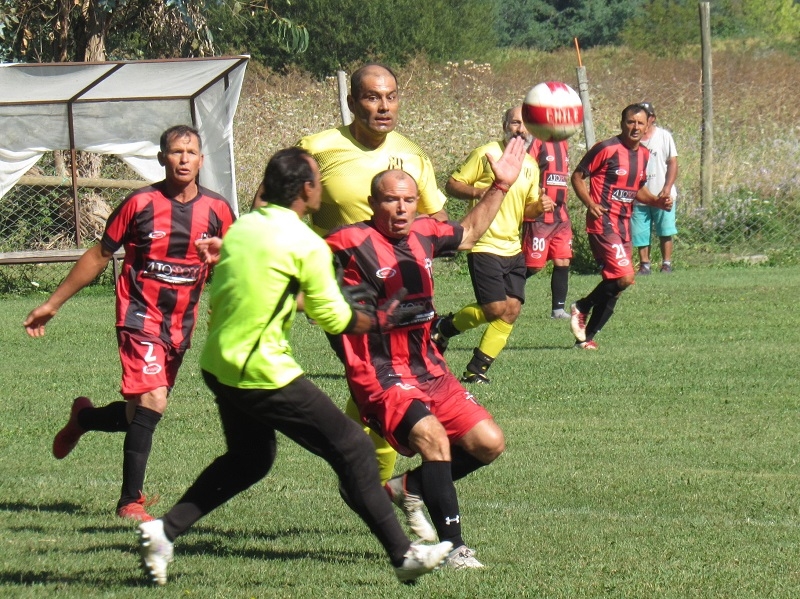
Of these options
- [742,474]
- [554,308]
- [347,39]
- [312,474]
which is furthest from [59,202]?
[347,39]

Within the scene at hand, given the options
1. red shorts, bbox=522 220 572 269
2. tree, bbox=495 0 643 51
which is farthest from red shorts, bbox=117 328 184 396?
tree, bbox=495 0 643 51

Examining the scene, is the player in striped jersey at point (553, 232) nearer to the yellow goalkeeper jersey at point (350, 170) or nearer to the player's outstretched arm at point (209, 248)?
the yellow goalkeeper jersey at point (350, 170)

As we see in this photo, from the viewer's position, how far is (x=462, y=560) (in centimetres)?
528

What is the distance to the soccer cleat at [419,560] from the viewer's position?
4.70 metres

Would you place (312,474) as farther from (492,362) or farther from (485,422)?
(492,362)

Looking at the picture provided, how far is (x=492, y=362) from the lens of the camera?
34.7ft

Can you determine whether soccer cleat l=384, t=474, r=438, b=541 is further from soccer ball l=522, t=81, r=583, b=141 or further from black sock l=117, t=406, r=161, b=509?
soccer ball l=522, t=81, r=583, b=141

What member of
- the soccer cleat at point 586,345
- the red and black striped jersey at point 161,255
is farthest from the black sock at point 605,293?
the red and black striped jersey at point 161,255

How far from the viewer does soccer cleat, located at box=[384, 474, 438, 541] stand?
554 centimetres

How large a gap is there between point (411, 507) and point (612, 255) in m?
6.60

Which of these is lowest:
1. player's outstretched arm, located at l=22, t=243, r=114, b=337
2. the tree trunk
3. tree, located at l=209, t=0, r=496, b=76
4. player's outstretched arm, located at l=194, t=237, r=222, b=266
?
player's outstretched arm, located at l=22, t=243, r=114, b=337

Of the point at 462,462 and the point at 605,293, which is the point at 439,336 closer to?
the point at 605,293

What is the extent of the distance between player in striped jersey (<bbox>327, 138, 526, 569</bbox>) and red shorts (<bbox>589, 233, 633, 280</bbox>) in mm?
6173

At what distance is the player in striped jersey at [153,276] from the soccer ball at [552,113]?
5.71 feet
